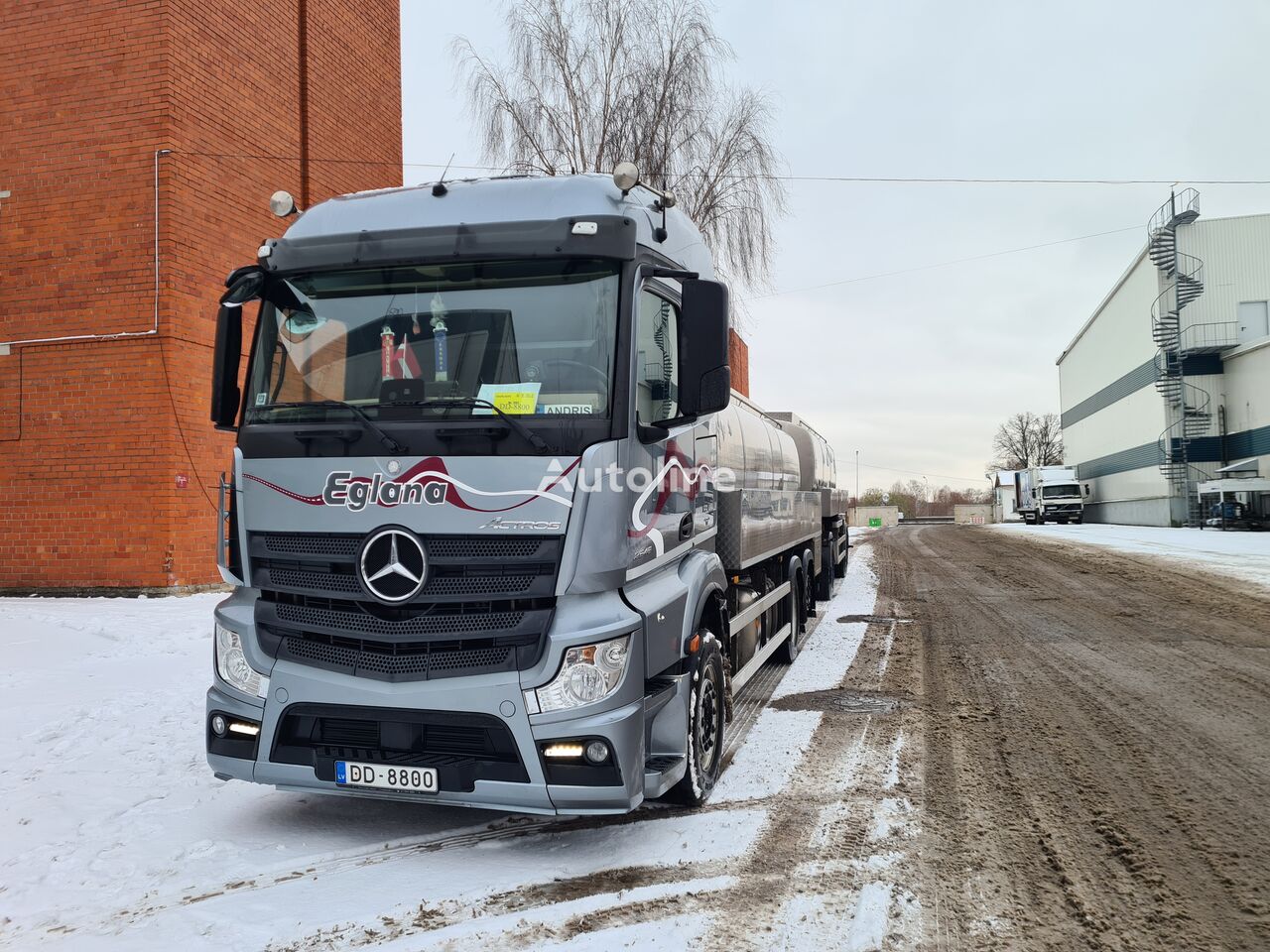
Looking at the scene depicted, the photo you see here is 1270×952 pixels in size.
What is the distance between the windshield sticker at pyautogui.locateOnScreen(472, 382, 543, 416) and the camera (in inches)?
156

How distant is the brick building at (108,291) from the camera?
40.7ft

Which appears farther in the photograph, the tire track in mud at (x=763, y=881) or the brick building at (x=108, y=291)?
the brick building at (x=108, y=291)

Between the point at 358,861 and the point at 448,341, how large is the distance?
7.92ft

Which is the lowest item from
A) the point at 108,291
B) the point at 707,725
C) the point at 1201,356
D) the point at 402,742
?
the point at 707,725

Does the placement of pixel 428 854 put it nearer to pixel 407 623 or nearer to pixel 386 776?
pixel 386 776

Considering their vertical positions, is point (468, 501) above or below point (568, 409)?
below

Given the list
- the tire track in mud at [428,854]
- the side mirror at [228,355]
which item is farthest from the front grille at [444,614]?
the side mirror at [228,355]

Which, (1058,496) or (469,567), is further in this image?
(1058,496)

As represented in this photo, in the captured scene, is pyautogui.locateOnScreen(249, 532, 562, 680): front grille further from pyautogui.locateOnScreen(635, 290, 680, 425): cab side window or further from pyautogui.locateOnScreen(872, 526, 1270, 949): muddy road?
pyautogui.locateOnScreen(872, 526, 1270, 949): muddy road

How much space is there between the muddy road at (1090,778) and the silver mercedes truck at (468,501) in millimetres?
1425

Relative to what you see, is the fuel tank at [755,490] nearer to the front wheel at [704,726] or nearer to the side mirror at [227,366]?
the front wheel at [704,726]

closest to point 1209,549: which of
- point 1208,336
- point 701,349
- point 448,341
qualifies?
point 1208,336

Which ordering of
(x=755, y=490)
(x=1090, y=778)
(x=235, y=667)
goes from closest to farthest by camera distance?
(x=235, y=667)
(x=1090, y=778)
(x=755, y=490)

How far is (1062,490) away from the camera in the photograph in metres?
48.9
